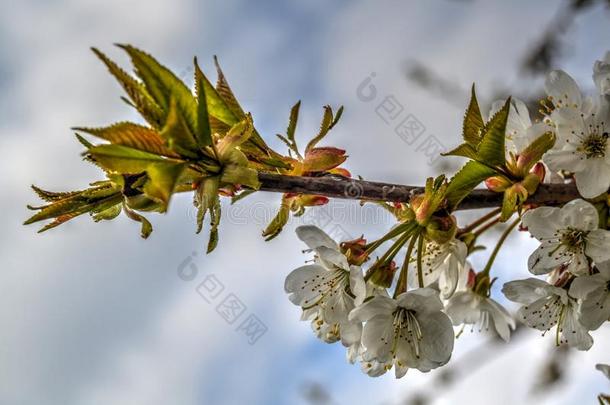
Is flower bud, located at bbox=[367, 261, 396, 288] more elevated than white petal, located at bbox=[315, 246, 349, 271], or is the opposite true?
white petal, located at bbox=[315, 246, 349, 271]

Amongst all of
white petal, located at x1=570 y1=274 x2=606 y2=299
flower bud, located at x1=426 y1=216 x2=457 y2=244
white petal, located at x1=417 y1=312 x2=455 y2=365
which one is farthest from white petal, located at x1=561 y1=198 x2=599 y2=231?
white petal, located at x1=417 y1=312 x2=455 y2=365

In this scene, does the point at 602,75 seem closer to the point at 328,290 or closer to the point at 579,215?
the point at 579,215

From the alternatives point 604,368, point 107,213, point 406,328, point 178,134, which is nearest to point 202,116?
point 178,134

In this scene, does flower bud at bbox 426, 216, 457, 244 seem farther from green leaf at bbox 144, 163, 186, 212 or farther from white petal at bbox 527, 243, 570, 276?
green leaf at bbox 144, 163, 186, 212

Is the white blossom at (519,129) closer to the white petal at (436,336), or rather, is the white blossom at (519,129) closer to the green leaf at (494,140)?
the green leaf at (494,140)

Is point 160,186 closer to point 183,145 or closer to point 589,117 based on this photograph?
point 183,145

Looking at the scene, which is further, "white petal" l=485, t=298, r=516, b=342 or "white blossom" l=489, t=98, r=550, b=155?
"white petal" l=485, t=298, r=516, b=342
